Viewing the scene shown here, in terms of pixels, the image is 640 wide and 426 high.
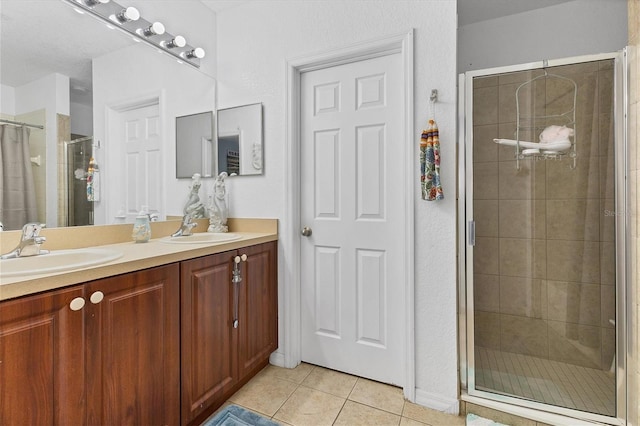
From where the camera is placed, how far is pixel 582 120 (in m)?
1.57

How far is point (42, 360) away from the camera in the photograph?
90 centimetres

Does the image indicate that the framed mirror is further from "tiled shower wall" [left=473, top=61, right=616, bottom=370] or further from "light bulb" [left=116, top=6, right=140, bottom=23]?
"tiled shower wall" [left=473, top=61, right=616, bottom=370]

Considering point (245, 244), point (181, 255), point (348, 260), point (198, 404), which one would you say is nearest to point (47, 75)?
point (181, 255)

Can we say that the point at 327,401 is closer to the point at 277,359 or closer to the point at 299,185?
the point at 277,359

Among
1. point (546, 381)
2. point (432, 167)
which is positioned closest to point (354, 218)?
point (432, 167)

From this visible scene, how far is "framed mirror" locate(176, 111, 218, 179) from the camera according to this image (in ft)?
6.84

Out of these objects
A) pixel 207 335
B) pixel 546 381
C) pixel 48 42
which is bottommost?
pixel 546 381

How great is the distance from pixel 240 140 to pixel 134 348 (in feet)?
4.87

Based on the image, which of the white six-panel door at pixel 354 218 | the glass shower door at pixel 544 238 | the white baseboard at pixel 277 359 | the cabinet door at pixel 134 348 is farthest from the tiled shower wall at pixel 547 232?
the cabinet door at pixel 134 348

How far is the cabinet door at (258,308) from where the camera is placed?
1766 mm

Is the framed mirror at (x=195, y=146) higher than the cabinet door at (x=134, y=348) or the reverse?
higher

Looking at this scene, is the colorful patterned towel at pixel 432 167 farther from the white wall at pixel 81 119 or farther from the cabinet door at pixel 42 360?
the white wall at pixel 81 119

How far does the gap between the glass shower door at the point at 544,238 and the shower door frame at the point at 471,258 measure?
11 millimetres

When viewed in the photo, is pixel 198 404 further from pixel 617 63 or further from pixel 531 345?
pixel 617 63
